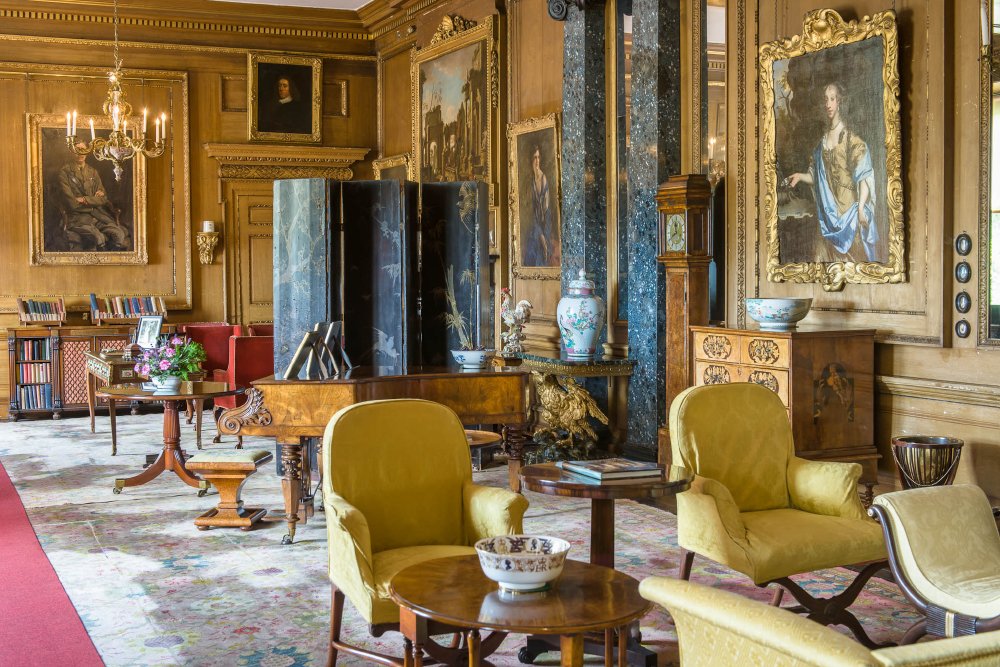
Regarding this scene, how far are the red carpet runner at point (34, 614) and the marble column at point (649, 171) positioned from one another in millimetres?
4298

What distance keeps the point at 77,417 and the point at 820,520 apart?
9.19 m

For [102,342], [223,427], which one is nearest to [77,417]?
[102,342]

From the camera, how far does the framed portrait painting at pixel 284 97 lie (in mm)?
12695

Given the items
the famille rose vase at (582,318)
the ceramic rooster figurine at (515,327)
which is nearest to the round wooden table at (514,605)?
the famille rose vase at (582,318)

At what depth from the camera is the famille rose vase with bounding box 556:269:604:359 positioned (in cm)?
822

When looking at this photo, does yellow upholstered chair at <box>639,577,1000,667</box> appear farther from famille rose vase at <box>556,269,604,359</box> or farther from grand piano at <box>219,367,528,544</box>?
famille rose vase at <box>556,269,604,359</box>

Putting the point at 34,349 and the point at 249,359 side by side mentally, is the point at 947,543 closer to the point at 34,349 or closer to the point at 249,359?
the point at 249,359

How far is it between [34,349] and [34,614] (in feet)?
24.2

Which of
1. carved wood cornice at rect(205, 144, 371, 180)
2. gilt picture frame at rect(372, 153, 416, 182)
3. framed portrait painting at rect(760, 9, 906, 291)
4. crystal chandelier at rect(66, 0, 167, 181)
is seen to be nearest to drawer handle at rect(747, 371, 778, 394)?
framed portrait painting at rect(760, 9, 906, 291)

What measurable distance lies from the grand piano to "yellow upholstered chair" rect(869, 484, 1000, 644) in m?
2.89

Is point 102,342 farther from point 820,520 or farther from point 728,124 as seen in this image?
point 820,520

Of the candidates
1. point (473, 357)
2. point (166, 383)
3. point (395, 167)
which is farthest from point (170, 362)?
point (395, 167)

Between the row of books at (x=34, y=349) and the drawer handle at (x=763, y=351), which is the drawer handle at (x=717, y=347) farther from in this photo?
the row of books at (x=34, y=349)

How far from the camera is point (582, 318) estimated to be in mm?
8219
